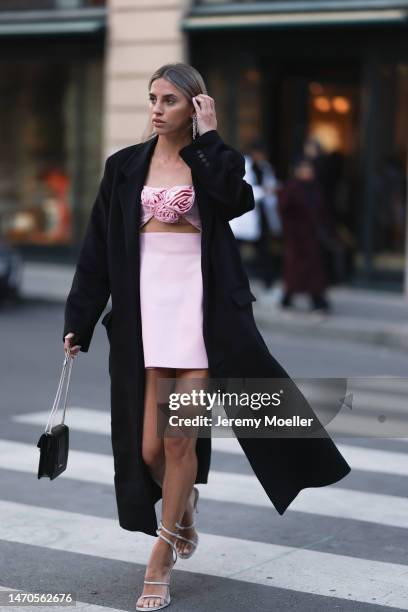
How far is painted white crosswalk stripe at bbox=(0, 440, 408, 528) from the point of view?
5887 mm

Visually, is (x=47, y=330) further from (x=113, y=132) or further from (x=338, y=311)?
(x=113, y=132)

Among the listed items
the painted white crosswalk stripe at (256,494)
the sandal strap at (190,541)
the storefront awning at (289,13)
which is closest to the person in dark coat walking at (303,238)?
the storefront awning at (289,13)

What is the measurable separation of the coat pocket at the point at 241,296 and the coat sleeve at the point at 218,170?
0.90 feet

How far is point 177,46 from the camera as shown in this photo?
16.7m

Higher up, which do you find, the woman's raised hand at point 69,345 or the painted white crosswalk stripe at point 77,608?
the woman's raised hand at point 69,345

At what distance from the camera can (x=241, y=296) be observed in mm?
4621

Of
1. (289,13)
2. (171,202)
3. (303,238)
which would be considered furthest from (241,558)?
(289,13)

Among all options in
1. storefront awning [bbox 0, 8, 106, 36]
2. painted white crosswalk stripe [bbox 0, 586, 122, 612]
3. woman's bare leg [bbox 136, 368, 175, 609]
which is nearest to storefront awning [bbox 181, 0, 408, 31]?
storefront awning [bbox 0, 8, 106, 36]

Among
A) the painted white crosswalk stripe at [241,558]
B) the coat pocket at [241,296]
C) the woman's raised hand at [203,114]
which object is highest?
the woman's raised hand at [203,114]

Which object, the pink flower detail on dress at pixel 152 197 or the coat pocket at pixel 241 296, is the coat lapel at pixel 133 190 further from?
the coat pocket at pixel 241 296

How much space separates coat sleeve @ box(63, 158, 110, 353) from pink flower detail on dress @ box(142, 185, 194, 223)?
0.23 metres

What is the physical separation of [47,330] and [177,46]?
554 centimetres

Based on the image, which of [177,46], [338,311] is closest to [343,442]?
[338,311]

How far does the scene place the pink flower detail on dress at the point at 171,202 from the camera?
4.58m
